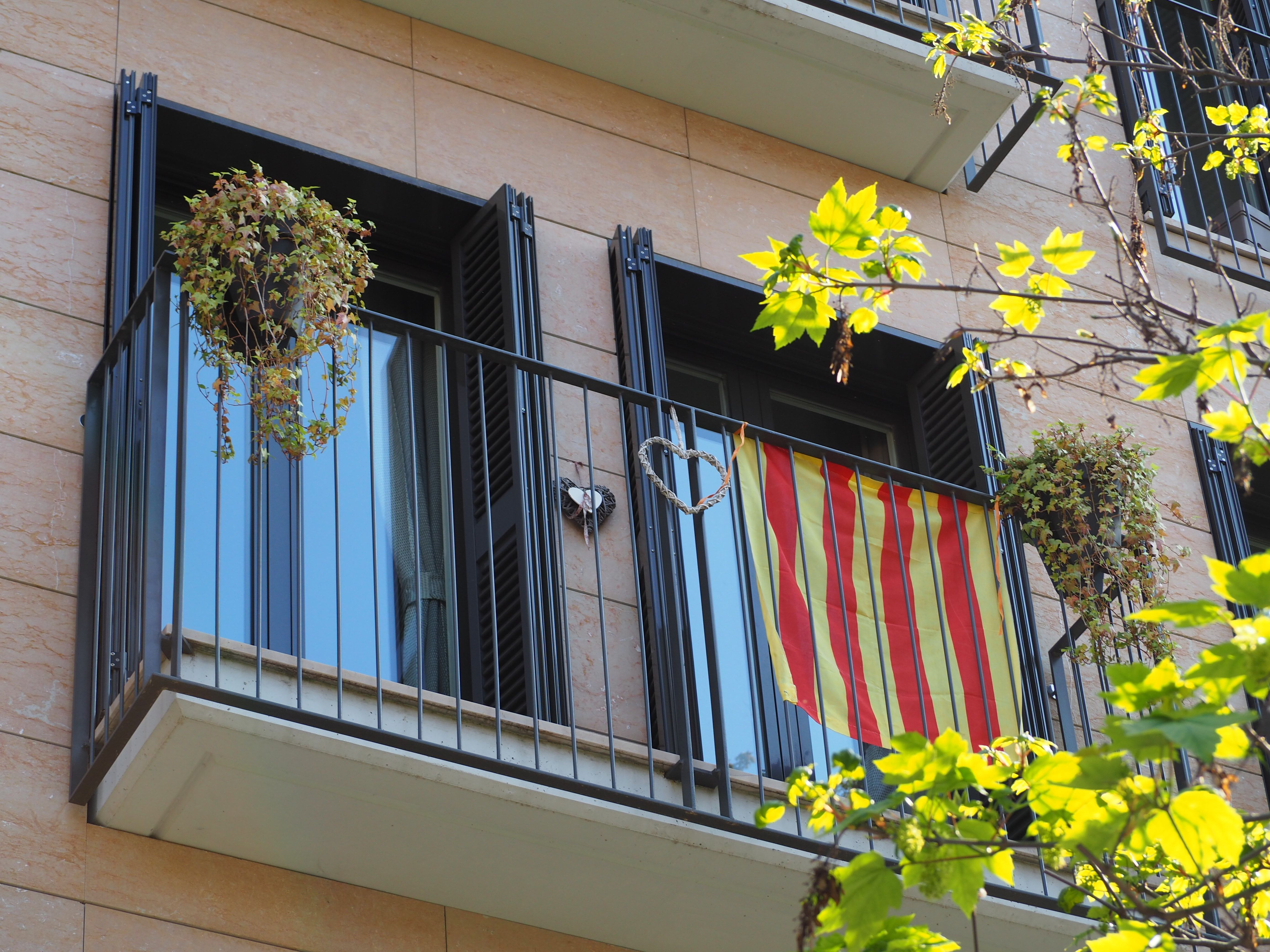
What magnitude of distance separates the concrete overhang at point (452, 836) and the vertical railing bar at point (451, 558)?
253 millimetres

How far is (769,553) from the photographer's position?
6715 millimetres

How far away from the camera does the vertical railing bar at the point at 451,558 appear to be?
5.66 m

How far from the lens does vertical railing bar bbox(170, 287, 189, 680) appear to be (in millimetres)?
5176

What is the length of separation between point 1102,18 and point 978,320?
2.42 metres

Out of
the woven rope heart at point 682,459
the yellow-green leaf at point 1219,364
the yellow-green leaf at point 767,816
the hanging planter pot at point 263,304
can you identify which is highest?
the hanging planter pot at point 263,304

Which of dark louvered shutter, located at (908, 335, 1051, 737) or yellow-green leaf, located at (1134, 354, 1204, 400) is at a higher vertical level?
dark louvered shutter, located at (908, 335, 1051, 737)

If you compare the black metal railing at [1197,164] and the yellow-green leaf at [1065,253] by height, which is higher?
the black metal railing at [1197,164]

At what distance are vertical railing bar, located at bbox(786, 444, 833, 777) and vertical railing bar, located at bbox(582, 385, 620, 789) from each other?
68 cm

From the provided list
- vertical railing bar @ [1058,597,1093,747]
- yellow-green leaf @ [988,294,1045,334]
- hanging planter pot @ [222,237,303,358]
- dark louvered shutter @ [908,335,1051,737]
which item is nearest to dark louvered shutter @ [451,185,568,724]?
hanging planter pot @ [222,237,303,358]

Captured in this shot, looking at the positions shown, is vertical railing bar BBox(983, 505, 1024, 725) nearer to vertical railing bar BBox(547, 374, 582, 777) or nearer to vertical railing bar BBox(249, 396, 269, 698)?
vertical railing bar BBox(547, 374, 582, 777)

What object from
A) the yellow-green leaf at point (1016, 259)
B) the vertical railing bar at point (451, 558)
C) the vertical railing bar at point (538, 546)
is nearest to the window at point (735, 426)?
the vertical railing bar at point (538, 546)

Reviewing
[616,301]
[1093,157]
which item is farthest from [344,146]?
[1093,157]

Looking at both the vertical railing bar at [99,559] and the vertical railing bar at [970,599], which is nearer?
the vertical railing bar at [99,559]

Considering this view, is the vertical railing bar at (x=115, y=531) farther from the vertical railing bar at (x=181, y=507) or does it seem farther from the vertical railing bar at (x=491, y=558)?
the vertical railing bar at (x=491, y=558)
